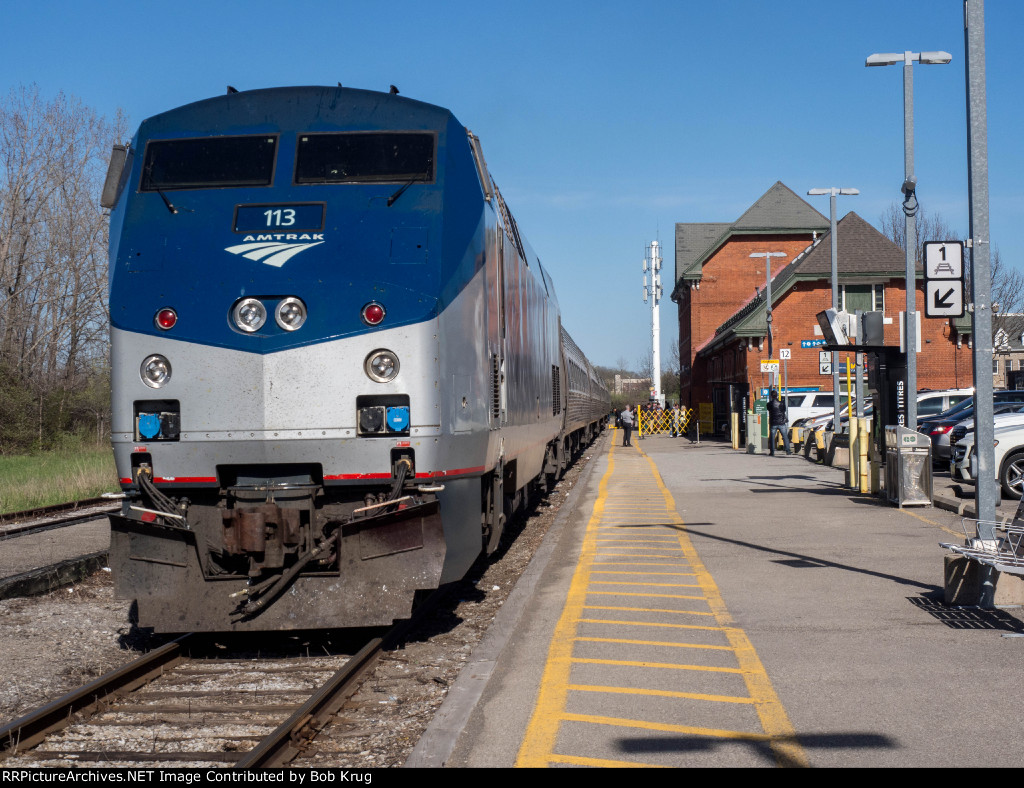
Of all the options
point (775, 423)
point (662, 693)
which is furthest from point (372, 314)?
point (775, 423)

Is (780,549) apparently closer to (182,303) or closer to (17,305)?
(182,303)

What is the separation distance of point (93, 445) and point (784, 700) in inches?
1343

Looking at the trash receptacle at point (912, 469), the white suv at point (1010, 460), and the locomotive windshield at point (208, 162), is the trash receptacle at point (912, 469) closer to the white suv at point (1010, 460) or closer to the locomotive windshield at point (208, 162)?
the white suv at point (1010, 460)

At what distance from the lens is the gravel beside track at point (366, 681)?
16.5 feet

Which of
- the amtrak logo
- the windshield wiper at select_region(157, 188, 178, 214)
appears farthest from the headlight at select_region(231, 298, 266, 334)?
the windshield wiper at select_region(157, 188, 178, 214)

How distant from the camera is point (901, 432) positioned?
47.9 feet

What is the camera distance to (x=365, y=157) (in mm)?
7109

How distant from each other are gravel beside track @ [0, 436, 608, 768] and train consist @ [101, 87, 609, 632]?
553 millimetres

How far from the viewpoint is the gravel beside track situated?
5.02 metres

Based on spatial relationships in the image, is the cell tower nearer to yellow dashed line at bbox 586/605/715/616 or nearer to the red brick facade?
the red brick facade

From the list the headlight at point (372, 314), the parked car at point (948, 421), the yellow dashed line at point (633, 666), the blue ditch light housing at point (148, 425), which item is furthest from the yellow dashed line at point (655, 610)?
the parked car at point (948, 421)

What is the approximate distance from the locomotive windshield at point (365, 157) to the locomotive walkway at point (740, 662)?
326cm

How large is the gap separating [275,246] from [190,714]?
294cm

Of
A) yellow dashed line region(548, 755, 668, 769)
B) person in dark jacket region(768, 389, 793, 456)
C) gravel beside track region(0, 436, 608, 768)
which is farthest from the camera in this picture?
person in dark jacket region(768, 389, 793, 456)
